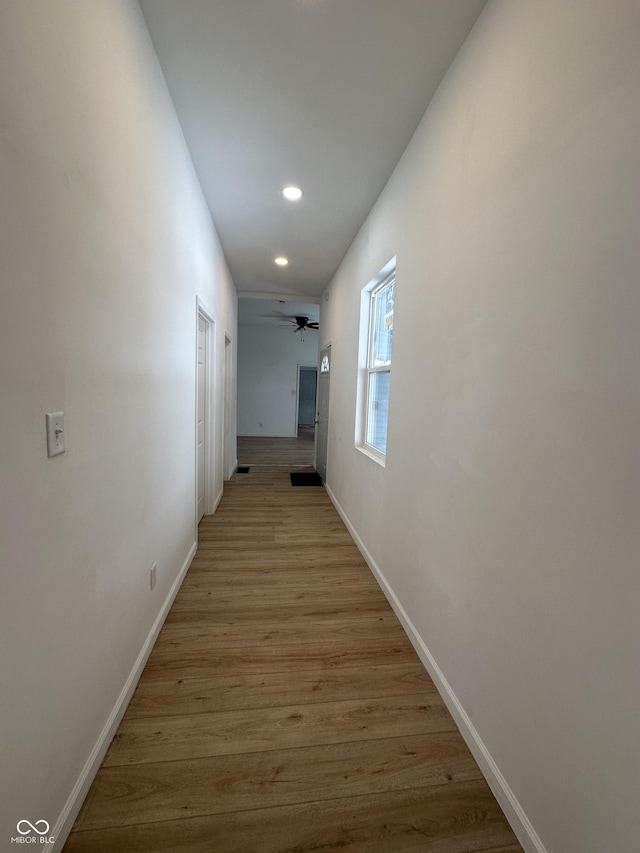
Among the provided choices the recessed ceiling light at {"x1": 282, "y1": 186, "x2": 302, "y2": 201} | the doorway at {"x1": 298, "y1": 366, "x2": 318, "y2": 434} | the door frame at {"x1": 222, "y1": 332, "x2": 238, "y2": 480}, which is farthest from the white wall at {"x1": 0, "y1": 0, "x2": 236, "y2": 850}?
the doorway at {"x1": 298, "y1": 366, "x2": 318, "y2": 434}

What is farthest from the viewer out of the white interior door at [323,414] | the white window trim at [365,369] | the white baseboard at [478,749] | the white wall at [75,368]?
the white interior door at [323,414]

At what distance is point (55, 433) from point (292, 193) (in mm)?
2607

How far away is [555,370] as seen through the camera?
959mm

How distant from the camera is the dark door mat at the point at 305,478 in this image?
4.93 meters

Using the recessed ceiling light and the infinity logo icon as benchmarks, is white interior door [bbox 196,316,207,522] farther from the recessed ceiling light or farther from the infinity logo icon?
the infinity logo icon

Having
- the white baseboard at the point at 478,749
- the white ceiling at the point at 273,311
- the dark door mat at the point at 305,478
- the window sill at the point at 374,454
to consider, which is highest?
the white ceiling at the point at 273,311

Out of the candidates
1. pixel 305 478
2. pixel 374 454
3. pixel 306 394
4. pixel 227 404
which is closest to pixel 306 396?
pixel 306 394

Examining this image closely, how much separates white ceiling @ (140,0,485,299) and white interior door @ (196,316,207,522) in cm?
114

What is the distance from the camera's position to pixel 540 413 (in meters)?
1.01

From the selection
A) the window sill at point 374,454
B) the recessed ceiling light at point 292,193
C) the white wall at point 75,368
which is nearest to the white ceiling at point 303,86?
the recessed ceiling light at point 292,193

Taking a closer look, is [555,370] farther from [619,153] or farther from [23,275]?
[23,275]

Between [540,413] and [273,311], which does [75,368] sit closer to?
[540,413]

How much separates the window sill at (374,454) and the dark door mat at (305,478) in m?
1.95

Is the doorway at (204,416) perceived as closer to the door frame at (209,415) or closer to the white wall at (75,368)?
the door frame at (209,415)
